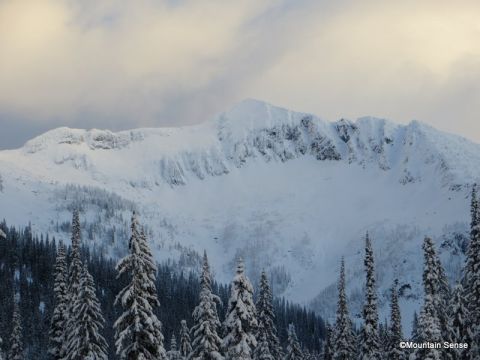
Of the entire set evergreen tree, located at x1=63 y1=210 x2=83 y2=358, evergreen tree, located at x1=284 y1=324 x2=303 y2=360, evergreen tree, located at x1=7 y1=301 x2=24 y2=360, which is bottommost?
evergreen tree, located at x1=284 y1=324 x2=303 y2=360

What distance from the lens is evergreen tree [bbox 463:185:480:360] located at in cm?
5178

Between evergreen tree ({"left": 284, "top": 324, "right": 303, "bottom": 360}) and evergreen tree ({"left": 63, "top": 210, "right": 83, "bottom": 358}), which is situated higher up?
evergreen tree ({"left": 63, "top": 210, "right": 83, "bottom": 358})

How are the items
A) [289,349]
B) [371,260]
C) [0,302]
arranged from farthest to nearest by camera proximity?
[0,302] < [289,349] < [371,260]

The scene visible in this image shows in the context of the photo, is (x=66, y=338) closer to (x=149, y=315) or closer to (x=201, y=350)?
(x=201, y=350)

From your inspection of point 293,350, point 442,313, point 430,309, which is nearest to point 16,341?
point 293,350

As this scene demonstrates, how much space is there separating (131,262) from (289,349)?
3630 centimetres

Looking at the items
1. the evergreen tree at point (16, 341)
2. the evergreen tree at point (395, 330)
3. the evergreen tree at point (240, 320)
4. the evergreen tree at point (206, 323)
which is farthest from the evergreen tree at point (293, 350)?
the evergreen tree at point (16, 341)

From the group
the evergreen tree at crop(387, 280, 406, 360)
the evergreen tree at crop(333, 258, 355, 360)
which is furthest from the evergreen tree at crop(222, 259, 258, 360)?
the evergreen tree at crop(387, 280, 406, 360)

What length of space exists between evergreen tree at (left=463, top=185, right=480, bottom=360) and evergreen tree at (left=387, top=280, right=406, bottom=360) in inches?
393

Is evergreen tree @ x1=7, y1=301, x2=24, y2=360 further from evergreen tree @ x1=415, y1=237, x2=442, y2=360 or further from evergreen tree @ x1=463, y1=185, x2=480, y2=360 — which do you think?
evergreen tree @ x1=463, y1=185, x2=480, y2=360

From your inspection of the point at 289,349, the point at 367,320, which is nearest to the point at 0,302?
the point at 289,349

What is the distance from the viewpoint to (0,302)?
16862 centimetres

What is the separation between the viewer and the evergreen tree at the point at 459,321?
54.7 metres

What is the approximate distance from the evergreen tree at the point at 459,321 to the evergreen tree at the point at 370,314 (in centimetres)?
638
